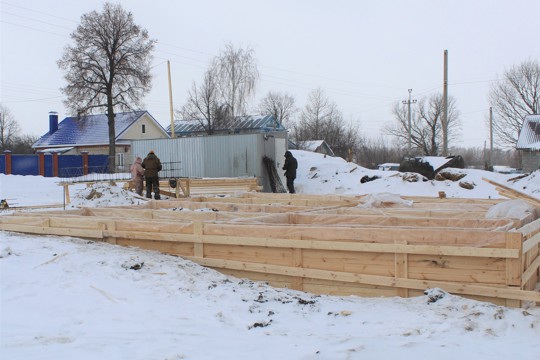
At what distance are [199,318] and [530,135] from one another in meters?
40.3

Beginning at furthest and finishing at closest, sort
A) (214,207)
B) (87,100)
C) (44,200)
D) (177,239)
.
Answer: (87,100), (44,200), (214,207), (177,239)

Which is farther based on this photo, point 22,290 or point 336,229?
point 336,229

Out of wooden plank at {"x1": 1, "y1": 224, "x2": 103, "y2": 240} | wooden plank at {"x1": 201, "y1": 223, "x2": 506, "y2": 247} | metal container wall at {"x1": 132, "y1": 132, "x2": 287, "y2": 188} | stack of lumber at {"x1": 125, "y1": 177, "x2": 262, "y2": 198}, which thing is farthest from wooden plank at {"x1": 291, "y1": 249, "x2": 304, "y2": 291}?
metal container wall at {"x1": 132, "y1": 132, "x2": 287, "y2": 188}

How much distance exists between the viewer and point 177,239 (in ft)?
22.6

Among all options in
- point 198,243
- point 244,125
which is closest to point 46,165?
point 244,125

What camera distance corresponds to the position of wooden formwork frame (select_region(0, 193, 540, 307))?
5.11 metres

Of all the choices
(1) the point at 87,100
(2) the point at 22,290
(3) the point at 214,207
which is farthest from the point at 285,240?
(1) the point at 87,100

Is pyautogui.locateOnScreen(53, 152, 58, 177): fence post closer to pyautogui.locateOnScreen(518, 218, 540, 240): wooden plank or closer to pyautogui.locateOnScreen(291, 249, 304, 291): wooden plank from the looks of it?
pyautogui.locateOnScreen(291, 249, 304, 291): wooden plank

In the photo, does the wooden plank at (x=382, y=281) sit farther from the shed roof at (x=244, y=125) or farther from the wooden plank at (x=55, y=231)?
the shed roof at (x=244, y=125)

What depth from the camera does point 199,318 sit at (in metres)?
4.75

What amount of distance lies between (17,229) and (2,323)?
4.69m

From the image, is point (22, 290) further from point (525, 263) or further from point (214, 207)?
point (525, 263)

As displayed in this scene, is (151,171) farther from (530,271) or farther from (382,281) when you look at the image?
(530,271)

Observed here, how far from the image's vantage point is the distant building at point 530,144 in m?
37.1
